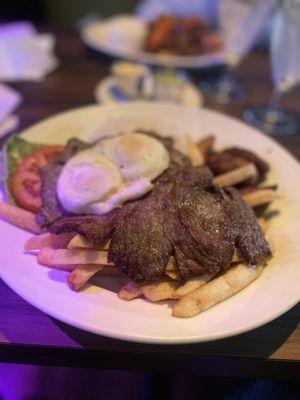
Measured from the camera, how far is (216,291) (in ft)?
4.56

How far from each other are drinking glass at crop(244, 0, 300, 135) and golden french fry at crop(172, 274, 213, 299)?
165 centimetres

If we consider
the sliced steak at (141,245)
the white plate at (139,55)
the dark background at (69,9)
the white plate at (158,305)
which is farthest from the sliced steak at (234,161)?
the dark background at (69,9)

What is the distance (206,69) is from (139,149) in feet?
6.93

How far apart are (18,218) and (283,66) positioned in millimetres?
1941

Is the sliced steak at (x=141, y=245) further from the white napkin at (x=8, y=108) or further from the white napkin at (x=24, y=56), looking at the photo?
the white napkin at (x=24, y=56)

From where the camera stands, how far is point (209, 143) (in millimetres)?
2250

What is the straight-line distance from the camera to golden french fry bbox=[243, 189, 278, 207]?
5.95ft

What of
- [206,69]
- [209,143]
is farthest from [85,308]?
[206,69]

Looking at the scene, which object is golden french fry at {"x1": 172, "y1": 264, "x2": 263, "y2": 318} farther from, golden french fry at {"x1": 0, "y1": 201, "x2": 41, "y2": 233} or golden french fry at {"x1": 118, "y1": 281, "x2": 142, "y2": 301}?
golden french fry at {"x1": 0, "y1": 201, "x2": 41, "y2": 233}

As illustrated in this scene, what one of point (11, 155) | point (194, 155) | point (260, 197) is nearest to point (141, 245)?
point (260, 197)

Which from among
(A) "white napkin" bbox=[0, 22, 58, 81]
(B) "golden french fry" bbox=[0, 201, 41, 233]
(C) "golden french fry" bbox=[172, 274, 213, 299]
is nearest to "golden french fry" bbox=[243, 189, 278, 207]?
(C) "golden french fry" bbox=[172, 274, 213, 299]

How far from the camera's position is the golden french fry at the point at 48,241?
5.08 feet

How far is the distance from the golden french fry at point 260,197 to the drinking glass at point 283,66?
1083 millimetres

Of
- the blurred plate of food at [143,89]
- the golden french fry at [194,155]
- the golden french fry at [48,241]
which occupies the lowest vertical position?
the golden french fry at [48,241]
